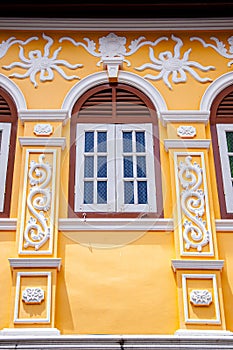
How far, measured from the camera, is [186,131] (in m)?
6.89

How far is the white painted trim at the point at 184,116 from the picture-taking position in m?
6.96

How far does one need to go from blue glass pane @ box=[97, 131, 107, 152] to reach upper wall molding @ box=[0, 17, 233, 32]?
1.64 meters

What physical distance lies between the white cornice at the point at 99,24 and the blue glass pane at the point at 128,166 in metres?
2.00

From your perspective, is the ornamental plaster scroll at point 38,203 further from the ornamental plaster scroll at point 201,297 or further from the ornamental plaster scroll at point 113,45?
the ornamental plaster scroll at point 113,45

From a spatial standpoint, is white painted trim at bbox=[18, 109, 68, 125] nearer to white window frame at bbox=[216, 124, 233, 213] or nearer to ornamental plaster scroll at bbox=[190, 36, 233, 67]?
white window frame at bbox=[216, 124, 233, 213]

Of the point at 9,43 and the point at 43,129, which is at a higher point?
the point at 9,43

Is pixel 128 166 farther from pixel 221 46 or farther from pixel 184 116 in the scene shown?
pixel 221 46

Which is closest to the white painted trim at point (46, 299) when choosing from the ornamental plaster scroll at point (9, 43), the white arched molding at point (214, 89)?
the white arched molding at point (214, 89)

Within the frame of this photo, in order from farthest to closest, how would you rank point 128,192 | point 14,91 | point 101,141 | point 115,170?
point 14,91, point 101,141, point 115,170, point 128,192

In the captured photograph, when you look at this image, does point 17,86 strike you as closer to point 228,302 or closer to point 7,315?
point 7,315

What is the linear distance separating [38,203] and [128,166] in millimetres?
1165

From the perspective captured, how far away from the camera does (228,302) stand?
5.91 metres

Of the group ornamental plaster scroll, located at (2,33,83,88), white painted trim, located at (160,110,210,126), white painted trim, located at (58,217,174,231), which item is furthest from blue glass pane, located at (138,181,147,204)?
ornamental plaster scroll, located at (2,33,83,88)

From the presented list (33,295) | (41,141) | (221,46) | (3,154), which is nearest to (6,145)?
(3,154)
